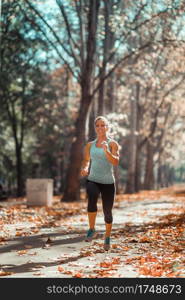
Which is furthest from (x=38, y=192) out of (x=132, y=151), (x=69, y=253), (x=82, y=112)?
(x=132, y=151)

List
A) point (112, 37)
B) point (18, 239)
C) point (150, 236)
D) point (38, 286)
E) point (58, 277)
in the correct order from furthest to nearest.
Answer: point (112, 37) < point (150, 236) < point (18, 239) < point (58, 277) < point (38, 286)

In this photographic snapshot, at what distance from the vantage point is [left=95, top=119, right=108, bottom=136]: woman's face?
9.30 m

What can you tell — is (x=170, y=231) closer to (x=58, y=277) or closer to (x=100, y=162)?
(x=100, y=162)

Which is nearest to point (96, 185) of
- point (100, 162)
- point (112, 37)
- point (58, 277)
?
point (100, 162)

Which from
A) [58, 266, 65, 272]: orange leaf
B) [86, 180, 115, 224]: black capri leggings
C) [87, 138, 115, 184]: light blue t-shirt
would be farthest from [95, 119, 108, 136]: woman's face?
[58, 266, 65, 272]: orange leaf

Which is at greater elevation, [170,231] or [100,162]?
[100,162]

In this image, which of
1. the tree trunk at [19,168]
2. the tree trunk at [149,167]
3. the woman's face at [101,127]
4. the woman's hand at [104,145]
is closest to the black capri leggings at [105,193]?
the woman's hand at [104,145]

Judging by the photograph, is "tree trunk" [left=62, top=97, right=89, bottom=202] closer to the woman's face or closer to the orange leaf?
the woman's face

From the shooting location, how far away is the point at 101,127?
9.34m

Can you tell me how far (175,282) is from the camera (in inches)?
268

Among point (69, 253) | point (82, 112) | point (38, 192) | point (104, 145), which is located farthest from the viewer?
point (82, 112)

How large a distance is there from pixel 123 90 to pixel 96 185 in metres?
32.0

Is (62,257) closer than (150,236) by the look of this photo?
Yes

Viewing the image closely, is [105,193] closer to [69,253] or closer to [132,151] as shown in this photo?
[69,253]
